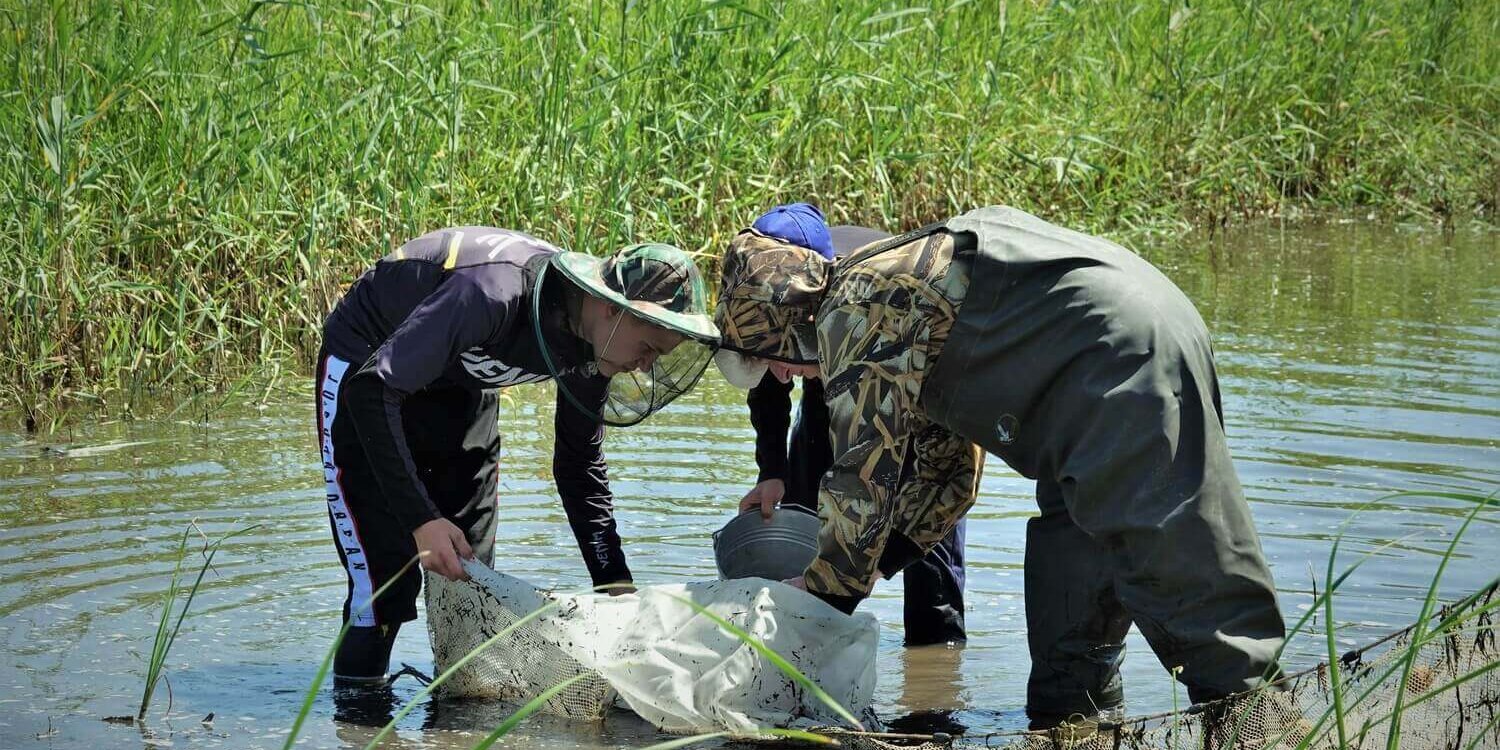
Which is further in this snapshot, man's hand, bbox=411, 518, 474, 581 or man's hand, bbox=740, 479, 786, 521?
man's hand, bbox=740, 479, 786, 521

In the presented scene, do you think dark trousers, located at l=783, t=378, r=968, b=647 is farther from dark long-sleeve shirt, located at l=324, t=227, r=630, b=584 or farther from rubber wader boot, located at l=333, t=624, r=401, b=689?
rubber wader boot, located at l=333, t=624, r=401, b=689

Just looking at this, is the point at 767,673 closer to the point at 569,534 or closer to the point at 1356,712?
the point at 1356,712

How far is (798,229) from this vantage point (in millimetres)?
3568

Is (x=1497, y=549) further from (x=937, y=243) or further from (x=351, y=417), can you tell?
(x=351, y=417)

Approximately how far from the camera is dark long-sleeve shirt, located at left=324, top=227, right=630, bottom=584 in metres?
3.49

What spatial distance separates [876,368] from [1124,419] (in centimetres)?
49

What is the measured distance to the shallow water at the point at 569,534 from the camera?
4.00 meters

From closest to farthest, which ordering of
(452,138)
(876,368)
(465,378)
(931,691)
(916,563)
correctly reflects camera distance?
(876,368)
(465,378)
(931,691)
(916,563)
(452,138)

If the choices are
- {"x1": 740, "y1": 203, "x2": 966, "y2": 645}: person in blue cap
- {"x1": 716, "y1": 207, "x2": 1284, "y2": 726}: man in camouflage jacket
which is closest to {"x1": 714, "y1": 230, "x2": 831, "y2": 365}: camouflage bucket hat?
{"x1": 716, "y1": 207, "x2": 1284, "y2": 726}: man in camouflage jacket

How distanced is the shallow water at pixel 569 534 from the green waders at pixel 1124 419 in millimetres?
463

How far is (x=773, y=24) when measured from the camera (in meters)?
8.18

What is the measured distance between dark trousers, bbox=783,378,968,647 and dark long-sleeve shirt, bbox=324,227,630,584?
66 cm

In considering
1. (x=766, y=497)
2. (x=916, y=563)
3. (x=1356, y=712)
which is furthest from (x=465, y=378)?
(x=1356, y=712)

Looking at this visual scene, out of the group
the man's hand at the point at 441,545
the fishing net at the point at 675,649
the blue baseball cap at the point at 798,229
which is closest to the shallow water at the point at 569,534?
the fishing net at the point at 675,649
